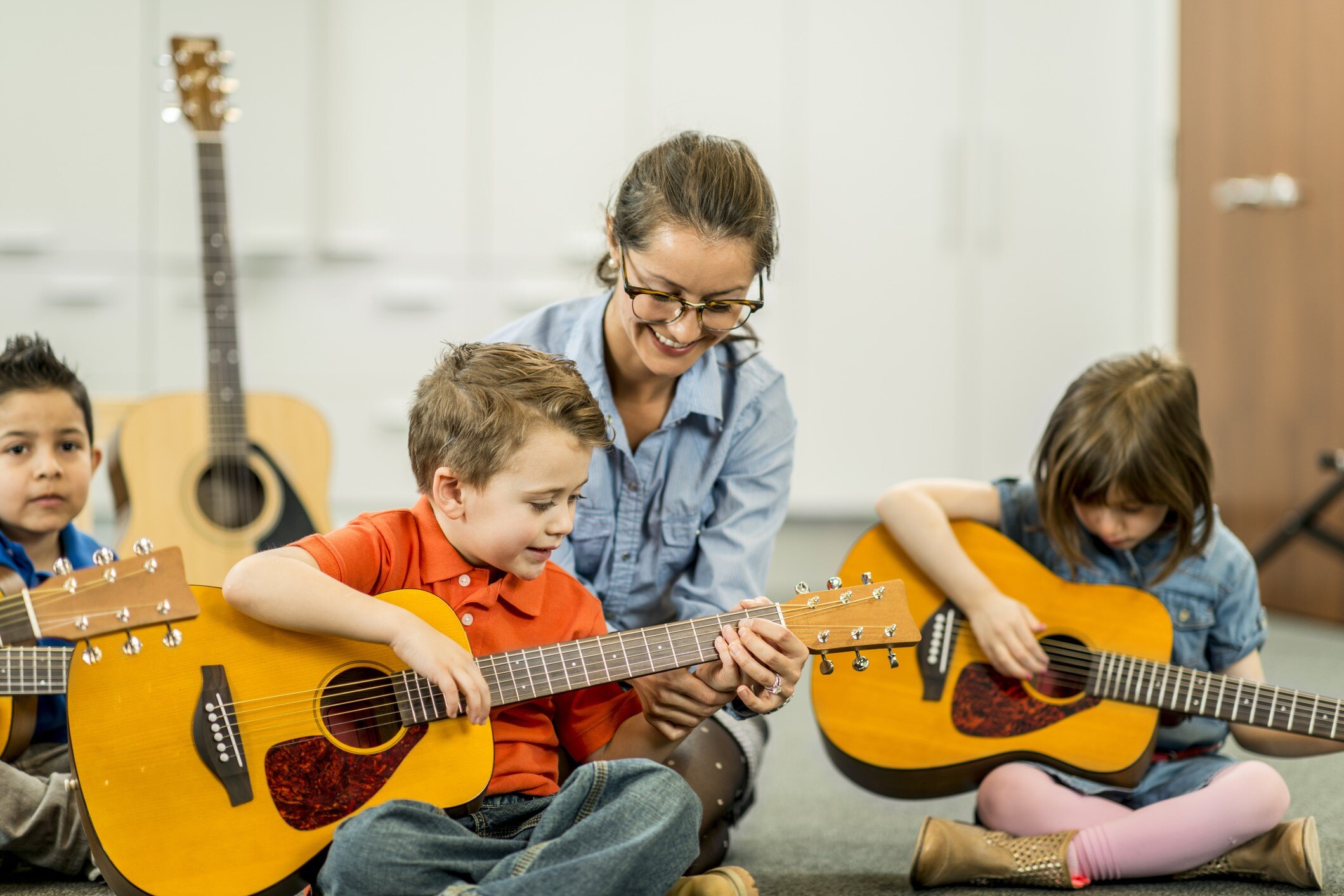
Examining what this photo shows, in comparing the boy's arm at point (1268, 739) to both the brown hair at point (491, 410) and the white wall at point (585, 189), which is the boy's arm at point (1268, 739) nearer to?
the brown hair at point (491, 410)

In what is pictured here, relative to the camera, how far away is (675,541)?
143 centimetres

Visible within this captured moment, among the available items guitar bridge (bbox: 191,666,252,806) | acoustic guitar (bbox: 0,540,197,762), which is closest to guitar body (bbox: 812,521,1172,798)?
guitar bridge (bbox: 191,666,252,806)

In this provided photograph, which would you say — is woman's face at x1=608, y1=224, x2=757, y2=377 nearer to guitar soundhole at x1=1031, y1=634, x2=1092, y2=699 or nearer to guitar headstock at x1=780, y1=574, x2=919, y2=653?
guitar headstock at x1=780, y1=574, x2=919, y2=653

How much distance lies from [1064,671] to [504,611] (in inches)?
25.9

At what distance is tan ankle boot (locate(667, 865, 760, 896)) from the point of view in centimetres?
112

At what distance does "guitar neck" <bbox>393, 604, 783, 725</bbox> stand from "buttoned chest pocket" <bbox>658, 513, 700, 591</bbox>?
29 cm

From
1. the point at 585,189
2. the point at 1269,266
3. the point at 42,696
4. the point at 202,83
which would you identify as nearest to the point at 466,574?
the point at 42,696

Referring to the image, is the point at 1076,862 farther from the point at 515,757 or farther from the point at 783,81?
the point at 783,81

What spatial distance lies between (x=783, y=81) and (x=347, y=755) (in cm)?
265

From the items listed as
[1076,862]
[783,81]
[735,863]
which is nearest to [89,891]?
[735,863]

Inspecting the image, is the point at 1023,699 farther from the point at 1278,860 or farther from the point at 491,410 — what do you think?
the point at 491,410

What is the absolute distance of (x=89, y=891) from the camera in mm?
1221

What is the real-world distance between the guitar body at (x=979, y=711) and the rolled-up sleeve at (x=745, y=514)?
0.37 feet

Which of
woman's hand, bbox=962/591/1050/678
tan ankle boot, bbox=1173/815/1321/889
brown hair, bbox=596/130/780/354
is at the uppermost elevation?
brown hair, bbox=596/130/780/354
